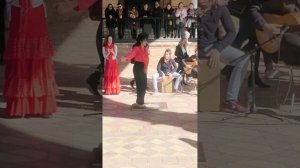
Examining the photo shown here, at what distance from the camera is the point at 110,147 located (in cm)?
320

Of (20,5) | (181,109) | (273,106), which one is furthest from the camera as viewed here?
(181,109)

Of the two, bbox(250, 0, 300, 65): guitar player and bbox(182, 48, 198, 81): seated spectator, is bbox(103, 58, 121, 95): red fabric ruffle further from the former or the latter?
bbox(250, 0, 300, 65): guitar player

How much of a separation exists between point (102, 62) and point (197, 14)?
582 mm

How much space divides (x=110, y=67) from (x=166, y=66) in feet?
1.16

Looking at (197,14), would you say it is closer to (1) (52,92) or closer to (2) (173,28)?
(2) (173,28)

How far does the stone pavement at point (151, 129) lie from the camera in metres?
3.07

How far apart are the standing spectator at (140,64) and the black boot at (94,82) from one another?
516 mm

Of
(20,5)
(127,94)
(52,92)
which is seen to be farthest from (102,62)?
(127,94)

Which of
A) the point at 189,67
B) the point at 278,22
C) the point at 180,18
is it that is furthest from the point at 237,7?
the point at 189,67

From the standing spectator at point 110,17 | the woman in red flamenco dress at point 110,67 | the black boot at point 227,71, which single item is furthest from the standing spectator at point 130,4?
the black boot at point 227,71

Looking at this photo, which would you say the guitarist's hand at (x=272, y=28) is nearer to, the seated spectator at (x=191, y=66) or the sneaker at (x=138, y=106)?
the seated spectator at (x=191, y=66)

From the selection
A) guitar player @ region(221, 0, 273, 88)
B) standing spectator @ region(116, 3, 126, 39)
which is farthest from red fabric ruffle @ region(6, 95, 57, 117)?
guitar player @ region(221, 0, 273, 88)

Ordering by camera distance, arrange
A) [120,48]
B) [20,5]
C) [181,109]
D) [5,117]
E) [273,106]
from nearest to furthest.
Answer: [20,5], [5,117], [273,106], [120,48], [181,109]

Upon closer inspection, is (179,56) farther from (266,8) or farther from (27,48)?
(27,48)
